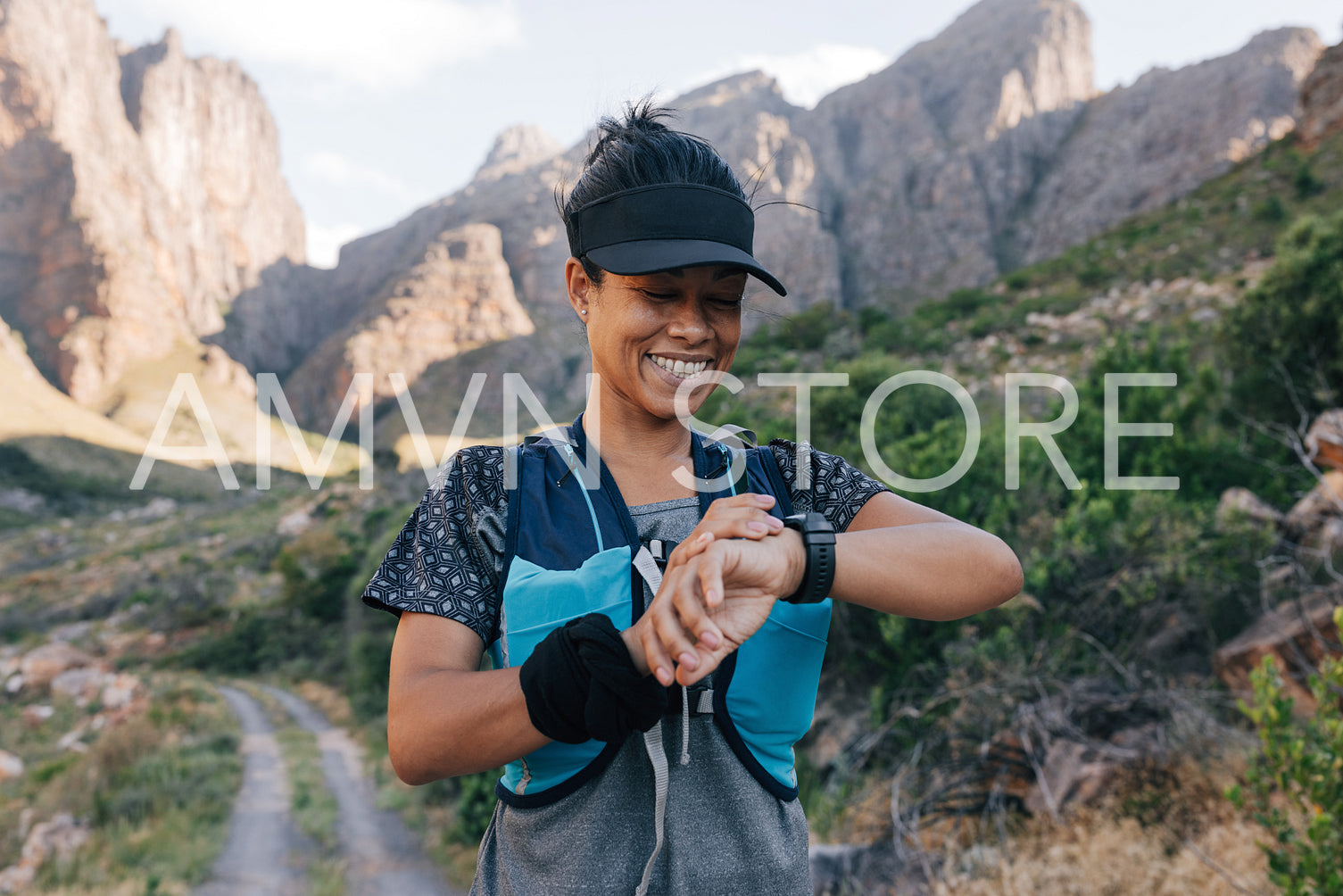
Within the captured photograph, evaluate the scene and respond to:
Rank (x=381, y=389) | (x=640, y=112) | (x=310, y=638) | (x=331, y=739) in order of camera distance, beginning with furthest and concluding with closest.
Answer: (x=381, y=389) < (x=310, y=638) < (x=331, y=739) < (x=640, y=112)

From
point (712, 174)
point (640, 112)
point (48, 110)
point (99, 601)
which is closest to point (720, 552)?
point (712, 174)

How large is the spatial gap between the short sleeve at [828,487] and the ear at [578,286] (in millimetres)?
496

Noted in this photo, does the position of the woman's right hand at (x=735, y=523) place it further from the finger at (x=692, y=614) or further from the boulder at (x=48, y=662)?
the boulder at (x=48, y=662)

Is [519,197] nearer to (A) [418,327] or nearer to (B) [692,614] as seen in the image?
(A) [418,327]

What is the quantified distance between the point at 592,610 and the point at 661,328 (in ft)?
1.63

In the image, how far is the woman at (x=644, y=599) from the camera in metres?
0.98

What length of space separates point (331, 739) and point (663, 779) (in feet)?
51.1

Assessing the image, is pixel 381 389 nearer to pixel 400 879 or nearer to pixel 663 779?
pixel 400 879

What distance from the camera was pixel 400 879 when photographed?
26.3 ft

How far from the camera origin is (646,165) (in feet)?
4.30

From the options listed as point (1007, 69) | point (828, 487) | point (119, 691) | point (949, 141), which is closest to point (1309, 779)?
point (828, 487)

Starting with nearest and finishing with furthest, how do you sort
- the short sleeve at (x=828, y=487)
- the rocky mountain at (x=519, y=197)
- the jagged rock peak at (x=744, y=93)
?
the short sleeve at (x=828, y=487) < the rocky mountain at (x=519, y=197) < the jagged rock peak at (x=744, y=93)

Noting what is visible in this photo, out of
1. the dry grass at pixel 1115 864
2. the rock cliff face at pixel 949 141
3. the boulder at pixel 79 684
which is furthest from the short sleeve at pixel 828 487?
the rock cliff face at pixel 949 141

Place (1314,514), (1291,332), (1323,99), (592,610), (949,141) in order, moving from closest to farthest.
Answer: (592,610) < (1314,514) < (1291,332) < (1323,99) < (949,141)
